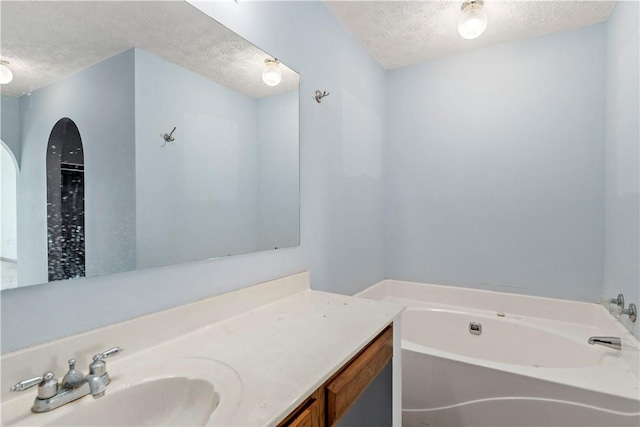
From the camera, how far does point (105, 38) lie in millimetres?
844

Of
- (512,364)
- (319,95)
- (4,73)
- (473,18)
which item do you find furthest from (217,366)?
(473,18)

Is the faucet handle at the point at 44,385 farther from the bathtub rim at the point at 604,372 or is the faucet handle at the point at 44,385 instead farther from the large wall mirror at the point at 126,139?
the bathtub rim at the point at 604,372

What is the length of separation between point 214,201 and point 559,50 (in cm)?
245

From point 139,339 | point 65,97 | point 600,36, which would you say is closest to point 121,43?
Answer: point 65,97

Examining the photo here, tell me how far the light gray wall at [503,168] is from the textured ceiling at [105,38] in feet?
5.61

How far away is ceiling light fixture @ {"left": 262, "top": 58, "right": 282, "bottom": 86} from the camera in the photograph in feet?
4.49

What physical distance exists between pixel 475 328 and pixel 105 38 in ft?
8.20

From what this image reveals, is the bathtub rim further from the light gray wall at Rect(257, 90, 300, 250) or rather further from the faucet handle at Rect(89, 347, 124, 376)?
the faucet handle at Rect(89, 347, 124, 376)

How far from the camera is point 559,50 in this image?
6.77 ft

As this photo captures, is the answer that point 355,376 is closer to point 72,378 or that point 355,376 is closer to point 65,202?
point 72,378

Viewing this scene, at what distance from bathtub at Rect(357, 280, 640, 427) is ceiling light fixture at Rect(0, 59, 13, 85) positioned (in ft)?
6.06

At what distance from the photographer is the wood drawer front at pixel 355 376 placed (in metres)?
0.82

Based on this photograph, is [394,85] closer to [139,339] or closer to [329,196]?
[329,196]

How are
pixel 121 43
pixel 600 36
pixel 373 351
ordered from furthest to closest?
pixel 600 36, pixel 373 351, pixel 121 43
